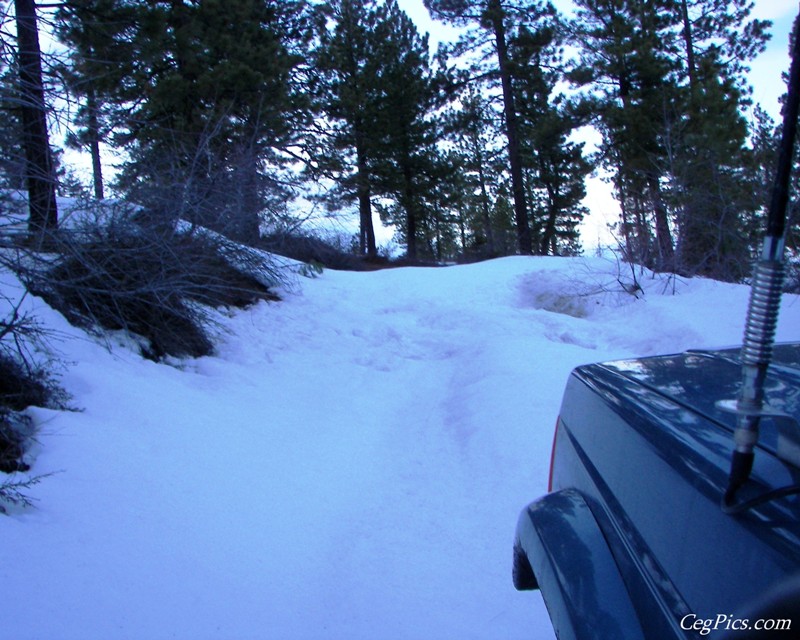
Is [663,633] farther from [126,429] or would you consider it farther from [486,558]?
[126,429]

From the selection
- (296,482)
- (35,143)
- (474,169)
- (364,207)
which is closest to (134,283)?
(35,143)

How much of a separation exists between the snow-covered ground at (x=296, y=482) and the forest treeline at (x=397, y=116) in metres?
1.72

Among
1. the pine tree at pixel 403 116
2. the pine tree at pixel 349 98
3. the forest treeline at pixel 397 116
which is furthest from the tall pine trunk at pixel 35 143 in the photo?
the pine tree at pixel 403 116

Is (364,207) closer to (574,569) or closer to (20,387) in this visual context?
(20,387)

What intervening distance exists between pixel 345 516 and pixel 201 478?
941 millimetres

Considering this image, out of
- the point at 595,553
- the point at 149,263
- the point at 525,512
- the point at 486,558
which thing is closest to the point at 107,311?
the point at 149,263

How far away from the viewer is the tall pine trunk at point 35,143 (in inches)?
194

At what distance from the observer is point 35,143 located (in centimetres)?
520

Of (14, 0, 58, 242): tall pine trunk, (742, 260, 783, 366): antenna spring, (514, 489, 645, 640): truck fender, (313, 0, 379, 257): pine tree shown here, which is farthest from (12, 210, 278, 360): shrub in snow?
(313, 0, 379, 257): pine tree

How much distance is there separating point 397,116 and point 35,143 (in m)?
23.5

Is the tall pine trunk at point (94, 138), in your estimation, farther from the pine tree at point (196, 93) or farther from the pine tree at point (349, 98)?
the pine tree at point (349, 98)

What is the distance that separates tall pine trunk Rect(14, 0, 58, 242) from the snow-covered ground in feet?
2.86

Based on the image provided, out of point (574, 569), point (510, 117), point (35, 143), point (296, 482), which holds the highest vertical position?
point (510, 117)

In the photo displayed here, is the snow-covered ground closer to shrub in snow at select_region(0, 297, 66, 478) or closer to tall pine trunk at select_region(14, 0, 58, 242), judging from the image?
shrub in snow at select_region(0, 297, 66, 478)
